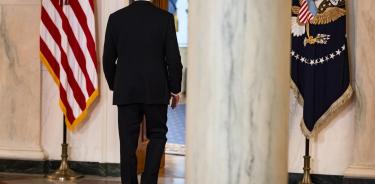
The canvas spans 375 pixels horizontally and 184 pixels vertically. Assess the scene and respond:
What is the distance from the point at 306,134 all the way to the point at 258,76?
3.68m

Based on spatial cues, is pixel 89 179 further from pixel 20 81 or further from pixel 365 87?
pixel 365 87

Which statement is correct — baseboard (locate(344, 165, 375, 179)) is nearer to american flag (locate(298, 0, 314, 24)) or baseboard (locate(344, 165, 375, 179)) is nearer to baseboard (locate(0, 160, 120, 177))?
american flag (locate(298, 0, 314, 24))

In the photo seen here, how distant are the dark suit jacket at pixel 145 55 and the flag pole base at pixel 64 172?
1.65 metres

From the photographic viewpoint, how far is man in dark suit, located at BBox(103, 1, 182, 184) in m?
4.91

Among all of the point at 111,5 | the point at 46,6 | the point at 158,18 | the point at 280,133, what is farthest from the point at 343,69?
the point at 280,133

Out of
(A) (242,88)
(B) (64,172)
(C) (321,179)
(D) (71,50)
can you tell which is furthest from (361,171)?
(A) (242,88)

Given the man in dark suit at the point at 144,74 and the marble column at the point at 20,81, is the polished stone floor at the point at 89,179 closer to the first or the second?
the marble column at the point at 20,81

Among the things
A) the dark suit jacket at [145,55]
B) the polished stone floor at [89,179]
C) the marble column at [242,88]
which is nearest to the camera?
the marble column at [242,88]

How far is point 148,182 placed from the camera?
498cm

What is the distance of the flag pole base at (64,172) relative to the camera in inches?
248

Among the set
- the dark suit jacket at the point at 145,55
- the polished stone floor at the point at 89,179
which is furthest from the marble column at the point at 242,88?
the polished stone floor at the point at 89,179

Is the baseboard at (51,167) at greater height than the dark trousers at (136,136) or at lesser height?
lesser

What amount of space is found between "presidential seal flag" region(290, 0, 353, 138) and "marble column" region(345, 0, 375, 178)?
11cm

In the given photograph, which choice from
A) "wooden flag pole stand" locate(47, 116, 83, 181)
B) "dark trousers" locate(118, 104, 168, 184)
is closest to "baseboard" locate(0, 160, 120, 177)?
"wooden flag pole stand" locate(47, 116, 83, 181)
